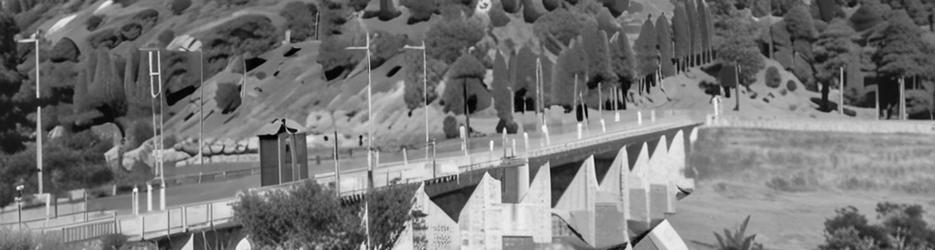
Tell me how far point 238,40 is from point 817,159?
105798 mm

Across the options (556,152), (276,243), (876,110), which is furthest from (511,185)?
(876,110)

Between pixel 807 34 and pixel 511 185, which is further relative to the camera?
pixel 807 34

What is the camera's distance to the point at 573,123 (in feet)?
415

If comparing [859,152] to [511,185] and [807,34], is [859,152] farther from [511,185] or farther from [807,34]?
[807,34]

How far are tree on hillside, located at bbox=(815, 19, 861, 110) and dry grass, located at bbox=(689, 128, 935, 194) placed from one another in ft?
169

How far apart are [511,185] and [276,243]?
30.6 metres

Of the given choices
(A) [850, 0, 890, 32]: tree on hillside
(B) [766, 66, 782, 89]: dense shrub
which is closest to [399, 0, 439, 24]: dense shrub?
(B) [766, 66, 782, 89]: dense shrub

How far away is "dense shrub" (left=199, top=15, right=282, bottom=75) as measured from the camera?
176000mm

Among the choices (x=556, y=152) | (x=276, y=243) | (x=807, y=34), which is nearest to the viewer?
(x=276, y=243)

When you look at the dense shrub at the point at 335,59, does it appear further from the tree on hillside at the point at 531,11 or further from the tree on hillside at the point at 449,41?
the tree on hillside at the point at 531,11

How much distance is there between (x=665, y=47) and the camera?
157 metres

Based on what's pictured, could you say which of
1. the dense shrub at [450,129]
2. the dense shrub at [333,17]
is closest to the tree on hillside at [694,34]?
the dense shrub at [333,17]

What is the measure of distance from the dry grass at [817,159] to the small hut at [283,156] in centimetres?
6697

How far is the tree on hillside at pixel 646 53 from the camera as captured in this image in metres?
149
